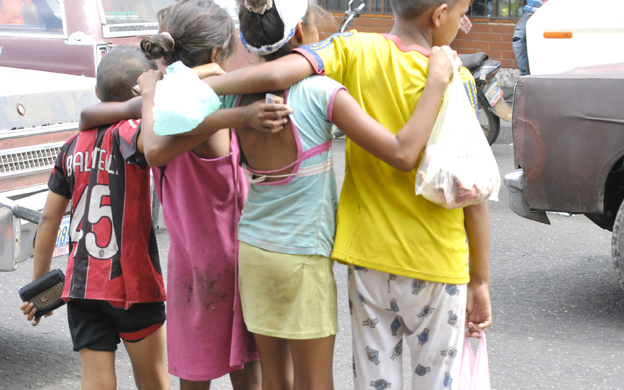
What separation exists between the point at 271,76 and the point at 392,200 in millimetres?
468

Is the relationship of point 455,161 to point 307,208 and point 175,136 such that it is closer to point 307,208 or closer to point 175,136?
point 307,208

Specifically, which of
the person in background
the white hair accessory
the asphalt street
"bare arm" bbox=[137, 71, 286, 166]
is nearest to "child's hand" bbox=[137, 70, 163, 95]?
"bare arm" bbox=[137, 71, 286, 166]

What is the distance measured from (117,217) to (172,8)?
69 cm

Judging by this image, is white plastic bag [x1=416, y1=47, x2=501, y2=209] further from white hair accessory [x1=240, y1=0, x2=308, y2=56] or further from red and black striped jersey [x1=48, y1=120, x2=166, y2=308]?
red and black striped jersey [x1=48, y1=120, x2=166, y2=308]

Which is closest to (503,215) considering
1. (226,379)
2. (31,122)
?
(226,379)

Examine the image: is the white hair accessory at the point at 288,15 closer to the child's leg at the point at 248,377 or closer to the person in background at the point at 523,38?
the child's leg at the point at 248,377

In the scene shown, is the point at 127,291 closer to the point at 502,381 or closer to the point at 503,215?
the point at 502,381

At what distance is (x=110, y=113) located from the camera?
229 cm

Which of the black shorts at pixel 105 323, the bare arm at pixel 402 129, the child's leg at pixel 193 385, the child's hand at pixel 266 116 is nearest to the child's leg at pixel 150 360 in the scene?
the black shorts at pixel 105 323

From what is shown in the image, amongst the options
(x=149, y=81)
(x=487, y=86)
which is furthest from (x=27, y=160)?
(x=487, y=86)

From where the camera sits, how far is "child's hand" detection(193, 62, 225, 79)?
2049mm

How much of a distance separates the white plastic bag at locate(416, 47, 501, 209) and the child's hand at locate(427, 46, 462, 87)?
0.03 metres

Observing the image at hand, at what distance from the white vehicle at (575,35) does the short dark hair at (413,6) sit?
159 inches

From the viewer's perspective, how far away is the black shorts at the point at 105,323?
236 cm
